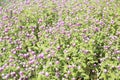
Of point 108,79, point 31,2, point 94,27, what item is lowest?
point 108,79

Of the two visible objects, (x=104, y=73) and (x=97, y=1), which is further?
(x=97, y=1)

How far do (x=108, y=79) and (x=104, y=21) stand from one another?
138 centimetres

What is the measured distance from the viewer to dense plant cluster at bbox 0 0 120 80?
371cm

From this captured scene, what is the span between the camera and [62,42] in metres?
4.18

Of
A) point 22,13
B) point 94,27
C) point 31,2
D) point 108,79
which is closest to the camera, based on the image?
point 108,79

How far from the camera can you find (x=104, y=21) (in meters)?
4.60

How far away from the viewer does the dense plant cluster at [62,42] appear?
3707mm

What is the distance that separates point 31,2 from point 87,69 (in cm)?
266

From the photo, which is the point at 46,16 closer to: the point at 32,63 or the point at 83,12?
the point at 83,12

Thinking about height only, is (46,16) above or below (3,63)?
above

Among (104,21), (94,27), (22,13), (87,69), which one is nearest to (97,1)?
(104,21)

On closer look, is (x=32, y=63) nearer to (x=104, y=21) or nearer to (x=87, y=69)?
(x=87, y=69)

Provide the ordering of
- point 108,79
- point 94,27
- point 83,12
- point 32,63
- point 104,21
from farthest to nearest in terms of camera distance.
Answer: point 83,12, point 104,21, point 94,27, point 32,63, point 108,79

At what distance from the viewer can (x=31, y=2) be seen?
603 cm
